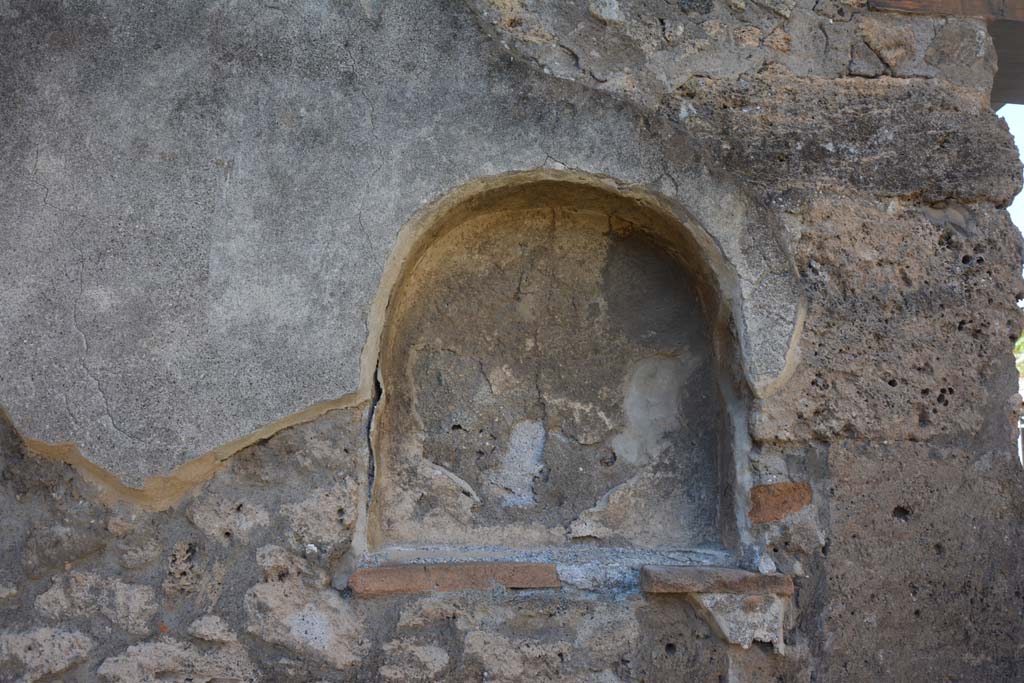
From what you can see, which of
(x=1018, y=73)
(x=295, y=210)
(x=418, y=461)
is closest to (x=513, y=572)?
(x=418, y=461)

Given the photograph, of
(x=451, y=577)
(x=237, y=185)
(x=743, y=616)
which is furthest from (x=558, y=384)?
(x=237, y=185)

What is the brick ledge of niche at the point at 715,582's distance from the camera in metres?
2.39

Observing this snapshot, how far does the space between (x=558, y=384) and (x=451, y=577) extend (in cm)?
70

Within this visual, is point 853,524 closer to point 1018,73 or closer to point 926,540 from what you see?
A: point 926,540

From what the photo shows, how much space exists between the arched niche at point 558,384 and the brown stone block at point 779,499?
121mm

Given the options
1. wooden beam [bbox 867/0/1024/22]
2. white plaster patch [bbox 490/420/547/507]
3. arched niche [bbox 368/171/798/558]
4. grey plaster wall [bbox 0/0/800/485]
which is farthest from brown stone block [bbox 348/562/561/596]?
wooden beam [bbox 867/0/1024/22]

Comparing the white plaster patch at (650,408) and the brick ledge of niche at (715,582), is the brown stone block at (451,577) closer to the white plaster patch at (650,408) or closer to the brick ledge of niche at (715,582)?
the brick ledge of niche at (715,582)

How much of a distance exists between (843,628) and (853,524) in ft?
0.89

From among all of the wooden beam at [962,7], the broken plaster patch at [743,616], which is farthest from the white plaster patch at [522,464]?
the wooden beam at [962,7]

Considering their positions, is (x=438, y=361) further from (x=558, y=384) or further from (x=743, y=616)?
Answer: (x=743, y=616)

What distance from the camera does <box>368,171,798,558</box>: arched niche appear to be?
2662 millimetres

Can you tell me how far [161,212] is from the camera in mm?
2393

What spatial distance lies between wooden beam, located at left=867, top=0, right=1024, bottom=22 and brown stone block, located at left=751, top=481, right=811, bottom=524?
1.42m

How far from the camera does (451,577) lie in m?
2.39
